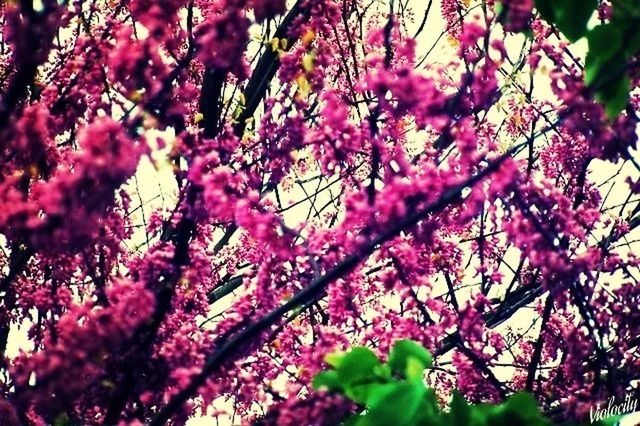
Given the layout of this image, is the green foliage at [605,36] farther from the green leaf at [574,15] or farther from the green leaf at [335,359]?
the green leaf at [335,359]

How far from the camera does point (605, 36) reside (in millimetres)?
2807

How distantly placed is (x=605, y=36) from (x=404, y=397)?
5.96 ft

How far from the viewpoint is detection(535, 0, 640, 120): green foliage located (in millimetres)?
2795

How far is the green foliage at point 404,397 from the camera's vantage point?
2.19 meters

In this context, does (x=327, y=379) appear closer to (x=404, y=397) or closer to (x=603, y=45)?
(x=404, y=397)

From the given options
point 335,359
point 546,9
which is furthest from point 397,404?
point 546,9

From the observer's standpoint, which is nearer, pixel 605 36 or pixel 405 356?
pixel 405 356

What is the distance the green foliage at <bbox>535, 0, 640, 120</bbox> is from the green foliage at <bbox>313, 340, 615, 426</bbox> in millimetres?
1454

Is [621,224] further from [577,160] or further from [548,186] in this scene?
[548,186]

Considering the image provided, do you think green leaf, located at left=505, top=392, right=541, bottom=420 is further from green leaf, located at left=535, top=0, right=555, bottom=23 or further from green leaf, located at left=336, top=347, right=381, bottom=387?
green leaf, located at left=535, top=0, right=555, bottom=23

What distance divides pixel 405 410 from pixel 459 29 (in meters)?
5.65

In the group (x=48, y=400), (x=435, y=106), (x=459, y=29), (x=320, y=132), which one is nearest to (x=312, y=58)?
(x=320, y=132)

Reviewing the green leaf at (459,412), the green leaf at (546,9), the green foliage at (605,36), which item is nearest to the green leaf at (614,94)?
the green foliage at (605,36)

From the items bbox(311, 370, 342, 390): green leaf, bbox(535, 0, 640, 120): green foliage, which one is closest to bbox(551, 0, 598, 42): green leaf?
bbox(535, 0, 640, 120): green foliage
